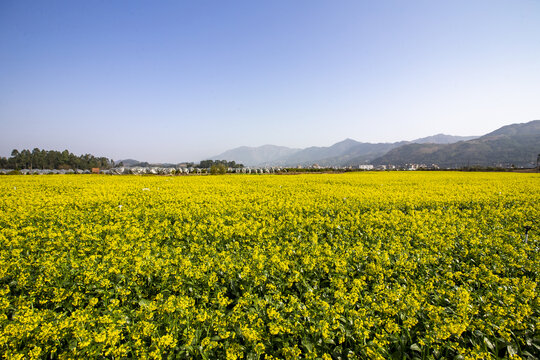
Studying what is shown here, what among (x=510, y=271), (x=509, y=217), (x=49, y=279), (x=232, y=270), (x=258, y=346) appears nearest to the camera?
(x=258, y=346)

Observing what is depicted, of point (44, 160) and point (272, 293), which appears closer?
point (272, 293)

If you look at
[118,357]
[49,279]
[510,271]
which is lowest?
[510,271]

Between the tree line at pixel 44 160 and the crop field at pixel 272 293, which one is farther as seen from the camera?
the tree line at pixel 44 160

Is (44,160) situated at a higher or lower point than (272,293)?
higher

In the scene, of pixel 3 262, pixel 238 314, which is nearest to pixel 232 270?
pixel 238 314

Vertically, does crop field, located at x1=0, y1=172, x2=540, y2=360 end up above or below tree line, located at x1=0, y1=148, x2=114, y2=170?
below

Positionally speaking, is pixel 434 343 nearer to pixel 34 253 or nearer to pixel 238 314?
pixel 238 314

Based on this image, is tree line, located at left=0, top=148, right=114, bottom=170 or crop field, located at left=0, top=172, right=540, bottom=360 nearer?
crop field, located at left=0, top=172, right=540, bottom=360

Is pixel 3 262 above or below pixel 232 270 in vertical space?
above

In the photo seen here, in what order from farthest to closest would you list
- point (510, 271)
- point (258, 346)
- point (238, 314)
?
point (510, 271) < point (238, 314) < point (258, 346)

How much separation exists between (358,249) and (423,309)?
5.80 ft

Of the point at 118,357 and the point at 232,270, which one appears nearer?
the point at 118,357

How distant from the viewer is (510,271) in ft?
16.0

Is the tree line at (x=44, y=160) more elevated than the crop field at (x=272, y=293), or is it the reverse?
the tree line at (x=44, y=160)
